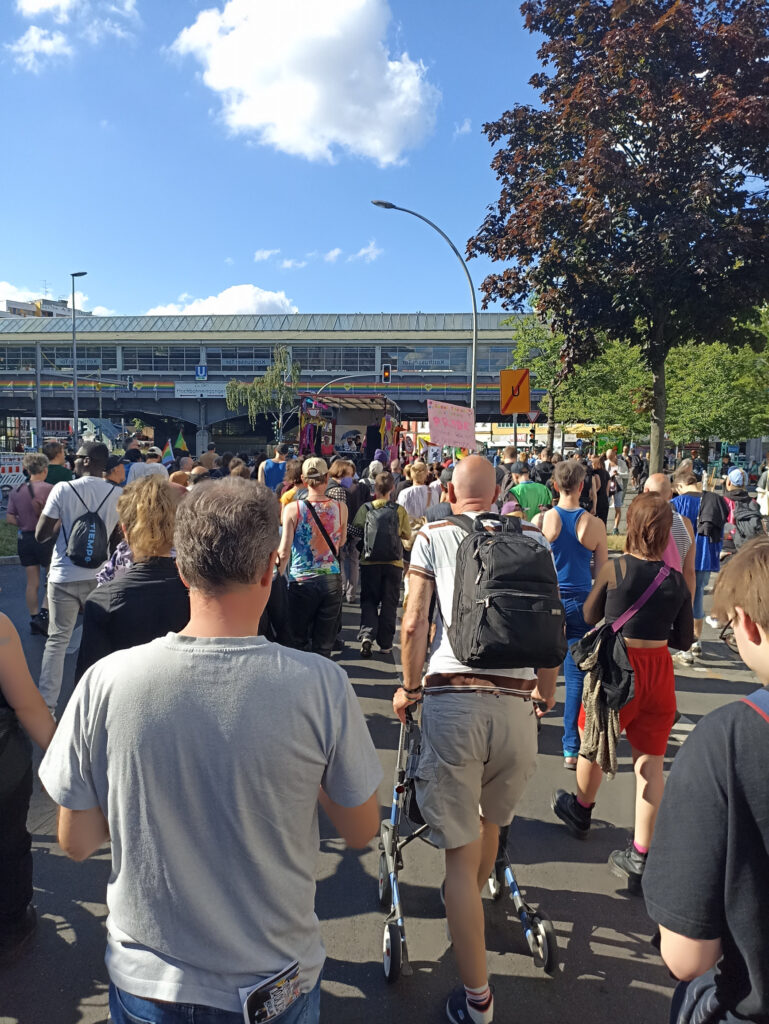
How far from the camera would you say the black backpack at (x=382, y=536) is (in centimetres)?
691

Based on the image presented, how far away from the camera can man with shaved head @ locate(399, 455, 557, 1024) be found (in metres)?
2.43

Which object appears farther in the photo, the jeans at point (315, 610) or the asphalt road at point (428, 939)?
the jeans at point (315, 610)

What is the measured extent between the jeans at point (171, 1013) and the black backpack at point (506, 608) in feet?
4.10

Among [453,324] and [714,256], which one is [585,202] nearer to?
[714,256]

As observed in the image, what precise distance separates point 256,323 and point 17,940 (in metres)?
81.8

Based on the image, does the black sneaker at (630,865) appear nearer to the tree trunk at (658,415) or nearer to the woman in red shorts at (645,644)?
the woman in red shorts at (645,644)

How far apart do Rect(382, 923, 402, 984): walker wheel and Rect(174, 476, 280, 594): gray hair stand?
1933mm

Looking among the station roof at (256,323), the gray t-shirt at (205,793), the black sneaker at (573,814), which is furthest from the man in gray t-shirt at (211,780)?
the station roof at (256,323)

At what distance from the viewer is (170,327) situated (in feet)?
263

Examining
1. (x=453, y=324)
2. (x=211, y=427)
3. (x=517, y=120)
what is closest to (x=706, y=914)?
(x=517, y=120)

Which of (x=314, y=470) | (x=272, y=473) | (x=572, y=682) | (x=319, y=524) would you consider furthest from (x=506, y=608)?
(x=272, y=473)

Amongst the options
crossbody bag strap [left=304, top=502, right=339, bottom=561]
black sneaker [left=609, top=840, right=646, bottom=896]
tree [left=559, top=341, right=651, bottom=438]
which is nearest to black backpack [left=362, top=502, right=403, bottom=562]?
crossbody bag strap [left=304, top=502, right=339, bottom=561]

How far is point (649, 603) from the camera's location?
346cm

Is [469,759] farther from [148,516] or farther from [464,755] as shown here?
[148,516]
